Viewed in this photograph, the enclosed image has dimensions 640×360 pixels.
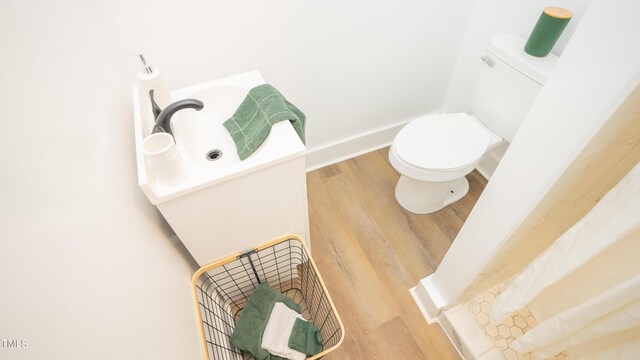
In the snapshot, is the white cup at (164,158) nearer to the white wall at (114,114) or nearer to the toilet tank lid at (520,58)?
the white wall at (114,114)

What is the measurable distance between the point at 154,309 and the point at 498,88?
150cm

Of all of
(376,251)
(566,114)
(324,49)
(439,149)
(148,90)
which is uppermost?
(566,114)

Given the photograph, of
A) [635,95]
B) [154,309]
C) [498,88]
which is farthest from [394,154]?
[154,309]

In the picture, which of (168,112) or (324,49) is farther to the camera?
(324,49)

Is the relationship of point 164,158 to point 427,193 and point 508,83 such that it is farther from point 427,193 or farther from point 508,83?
point 508,83

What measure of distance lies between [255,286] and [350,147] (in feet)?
3.29

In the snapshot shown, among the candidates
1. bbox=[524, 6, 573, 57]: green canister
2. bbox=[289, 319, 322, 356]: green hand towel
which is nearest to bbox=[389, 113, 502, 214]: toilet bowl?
bbox=[524, 6, 573, 57]: green canister

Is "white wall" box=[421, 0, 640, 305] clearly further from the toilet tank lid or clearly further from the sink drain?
the sink drain

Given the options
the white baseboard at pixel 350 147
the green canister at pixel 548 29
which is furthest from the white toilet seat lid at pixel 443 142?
the white baseboard at pixel 350 147

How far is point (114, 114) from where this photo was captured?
0.85m

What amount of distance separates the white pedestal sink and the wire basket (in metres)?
0.07

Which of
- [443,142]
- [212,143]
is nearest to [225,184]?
[212,143]

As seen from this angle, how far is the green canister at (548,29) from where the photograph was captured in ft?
3.63

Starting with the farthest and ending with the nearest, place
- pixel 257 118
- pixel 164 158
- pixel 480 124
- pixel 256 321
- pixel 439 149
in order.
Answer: pixel 480 124, pixel 439 149, pixel 256 321, pixel 257 118, pixel 164 158
